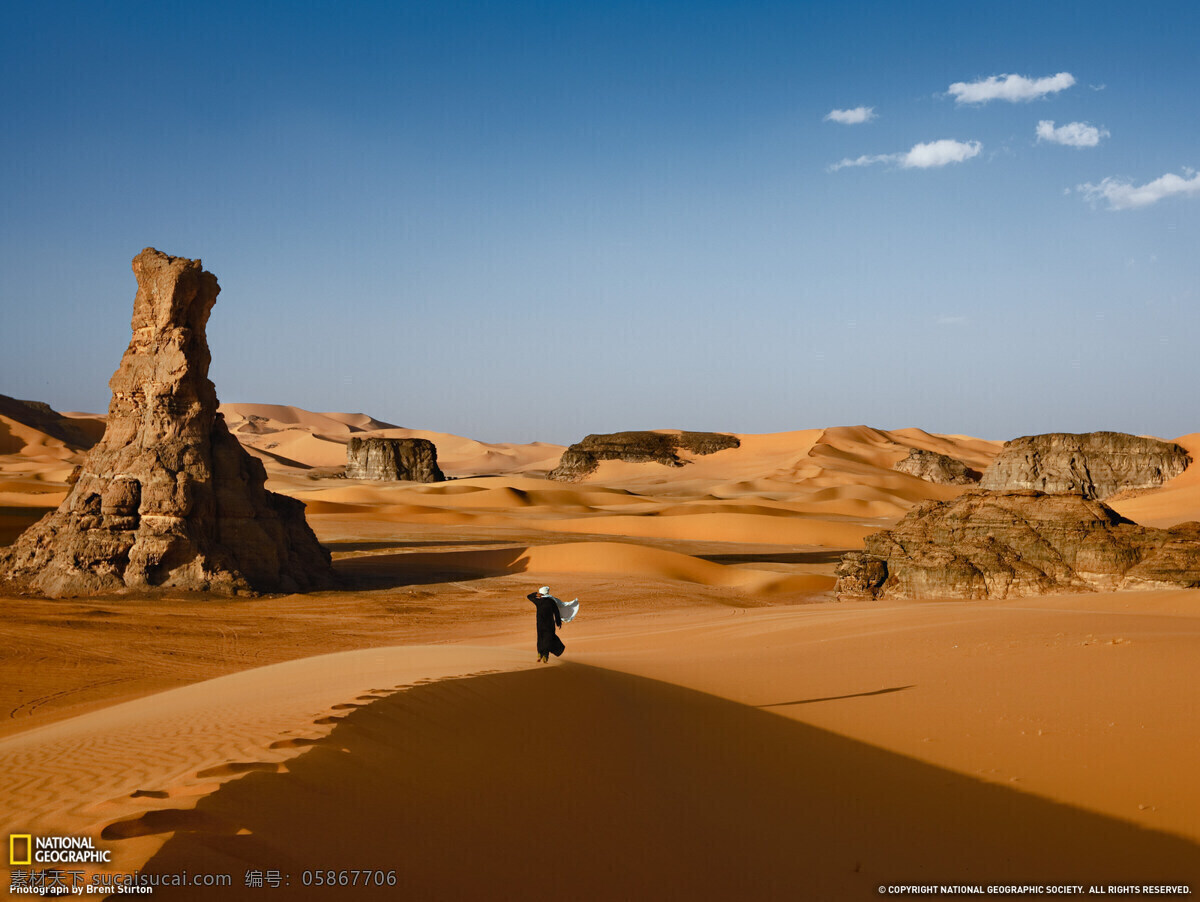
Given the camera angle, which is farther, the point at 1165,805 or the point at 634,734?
the point at 634,734

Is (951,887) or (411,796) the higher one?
(411,796)

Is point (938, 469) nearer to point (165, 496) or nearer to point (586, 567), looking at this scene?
point (586, 567)

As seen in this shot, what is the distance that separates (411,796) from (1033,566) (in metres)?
16.8

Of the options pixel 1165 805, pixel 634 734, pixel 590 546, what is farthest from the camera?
pixel 590 546

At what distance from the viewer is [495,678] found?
7.76m

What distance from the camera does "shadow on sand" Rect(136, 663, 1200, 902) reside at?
3592 mm

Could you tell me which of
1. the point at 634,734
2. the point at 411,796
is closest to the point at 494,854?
the point at 411,796

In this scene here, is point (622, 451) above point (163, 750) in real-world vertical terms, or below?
above

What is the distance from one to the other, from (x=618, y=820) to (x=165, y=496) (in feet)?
57.4

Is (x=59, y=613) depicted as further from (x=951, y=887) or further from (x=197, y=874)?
(x=951, y=887)

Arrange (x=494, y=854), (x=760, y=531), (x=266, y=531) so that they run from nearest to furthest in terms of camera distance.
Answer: (x=494, y=854)
(x=266, y=531)
(x=760, y=531)

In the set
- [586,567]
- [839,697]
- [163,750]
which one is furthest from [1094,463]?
[163,750]

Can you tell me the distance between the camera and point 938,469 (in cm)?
7256

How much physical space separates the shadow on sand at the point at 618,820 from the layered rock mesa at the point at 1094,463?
45.9 metres
